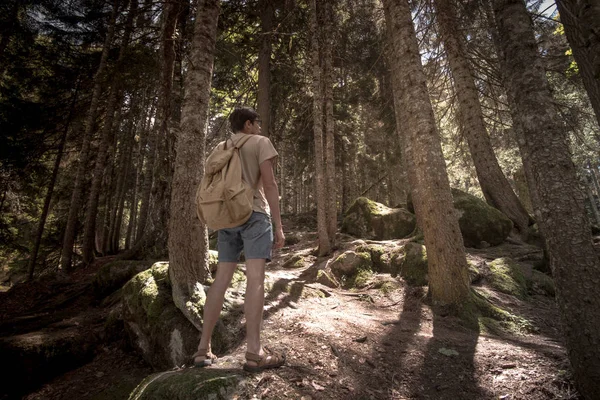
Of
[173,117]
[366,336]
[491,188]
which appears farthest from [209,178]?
[491,188]

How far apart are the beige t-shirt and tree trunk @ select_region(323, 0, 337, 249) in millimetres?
6334

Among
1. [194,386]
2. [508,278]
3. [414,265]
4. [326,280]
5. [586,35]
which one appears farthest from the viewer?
[326,280]

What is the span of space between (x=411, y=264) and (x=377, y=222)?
4003mm

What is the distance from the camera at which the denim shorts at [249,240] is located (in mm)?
2533

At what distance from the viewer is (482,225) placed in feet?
27.3

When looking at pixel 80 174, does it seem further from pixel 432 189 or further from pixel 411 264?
pixel 432 189

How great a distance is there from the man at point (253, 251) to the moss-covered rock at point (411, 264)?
4217 mm

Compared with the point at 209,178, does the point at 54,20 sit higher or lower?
higher

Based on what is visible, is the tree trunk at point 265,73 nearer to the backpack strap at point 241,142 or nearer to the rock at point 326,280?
the rock at point 326,280

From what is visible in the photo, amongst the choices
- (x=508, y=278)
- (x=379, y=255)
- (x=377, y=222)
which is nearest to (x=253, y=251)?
(x=379, y=255)

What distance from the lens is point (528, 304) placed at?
5191 millimetres

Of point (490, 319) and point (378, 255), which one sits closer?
point (490, 319)

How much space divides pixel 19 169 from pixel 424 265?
47.5 ft

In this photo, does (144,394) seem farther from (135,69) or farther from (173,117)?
(135,69)
